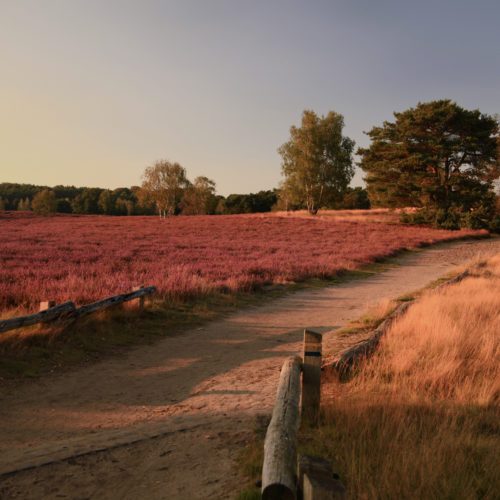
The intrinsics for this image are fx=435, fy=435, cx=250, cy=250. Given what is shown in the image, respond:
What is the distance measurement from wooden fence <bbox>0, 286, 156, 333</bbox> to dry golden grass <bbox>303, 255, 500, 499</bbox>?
498 centimetres

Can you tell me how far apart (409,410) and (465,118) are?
147ft

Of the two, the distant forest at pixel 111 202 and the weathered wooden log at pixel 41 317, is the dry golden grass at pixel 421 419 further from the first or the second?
the distant forest at pixel 111 202

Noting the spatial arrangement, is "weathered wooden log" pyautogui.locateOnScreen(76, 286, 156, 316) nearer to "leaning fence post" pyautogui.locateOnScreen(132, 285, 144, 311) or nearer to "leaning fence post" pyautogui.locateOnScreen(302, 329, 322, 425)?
"leaning fence post" pyautogui.locateOnScreen(132, 285, 144, 311)

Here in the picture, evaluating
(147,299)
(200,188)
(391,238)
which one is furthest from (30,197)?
(147,299)

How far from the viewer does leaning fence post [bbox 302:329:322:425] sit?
445 cm

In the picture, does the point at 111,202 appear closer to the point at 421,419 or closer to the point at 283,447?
the point at 421,419

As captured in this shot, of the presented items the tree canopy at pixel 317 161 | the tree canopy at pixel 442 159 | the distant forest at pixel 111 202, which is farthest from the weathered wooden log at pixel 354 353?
the distant forest at pixel 111 202

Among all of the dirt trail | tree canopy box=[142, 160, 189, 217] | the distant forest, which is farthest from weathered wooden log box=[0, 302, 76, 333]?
the distant forest

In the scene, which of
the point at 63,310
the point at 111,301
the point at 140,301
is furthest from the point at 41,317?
the point at 140,301

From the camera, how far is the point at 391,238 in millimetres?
33812

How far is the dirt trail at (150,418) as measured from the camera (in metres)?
3.61

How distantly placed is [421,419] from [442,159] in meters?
44.6

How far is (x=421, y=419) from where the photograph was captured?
407cm

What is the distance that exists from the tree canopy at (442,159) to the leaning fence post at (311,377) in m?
41.5
